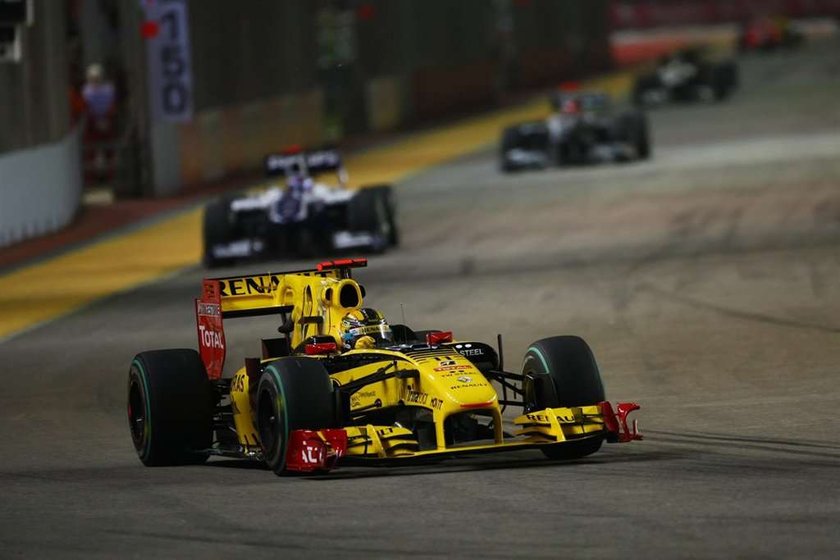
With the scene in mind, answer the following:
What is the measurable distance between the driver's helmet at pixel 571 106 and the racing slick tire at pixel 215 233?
13.1 metres

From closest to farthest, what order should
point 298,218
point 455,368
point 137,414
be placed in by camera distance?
point 455,368
point 137,414
point 298,218

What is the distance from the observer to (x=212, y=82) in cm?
4297

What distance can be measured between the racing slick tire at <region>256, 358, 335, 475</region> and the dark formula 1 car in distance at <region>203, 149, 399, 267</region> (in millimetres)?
14881

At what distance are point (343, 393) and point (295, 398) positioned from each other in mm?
453

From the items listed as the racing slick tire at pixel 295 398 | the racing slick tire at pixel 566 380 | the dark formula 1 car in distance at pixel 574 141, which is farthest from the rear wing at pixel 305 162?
the racing slick tire at pixel 295 398

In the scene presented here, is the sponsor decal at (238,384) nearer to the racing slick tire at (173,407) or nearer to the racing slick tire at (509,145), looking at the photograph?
the racing slick tire at (173,407)

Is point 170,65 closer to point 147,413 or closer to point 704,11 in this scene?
point 147,413

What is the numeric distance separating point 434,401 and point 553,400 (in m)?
0.92

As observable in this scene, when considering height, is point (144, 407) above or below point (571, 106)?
below

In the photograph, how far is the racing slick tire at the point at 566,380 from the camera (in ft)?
39.3

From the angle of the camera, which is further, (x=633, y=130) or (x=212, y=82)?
(x=212, y=82)

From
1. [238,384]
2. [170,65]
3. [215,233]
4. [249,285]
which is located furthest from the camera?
[170,65]

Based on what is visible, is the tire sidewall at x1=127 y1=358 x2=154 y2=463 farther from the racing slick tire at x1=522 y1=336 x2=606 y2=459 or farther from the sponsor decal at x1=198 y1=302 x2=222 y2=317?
the racing slick tire at x1=522 y1=336 x2=606 y2=459

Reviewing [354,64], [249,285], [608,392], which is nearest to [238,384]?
[249,285]
